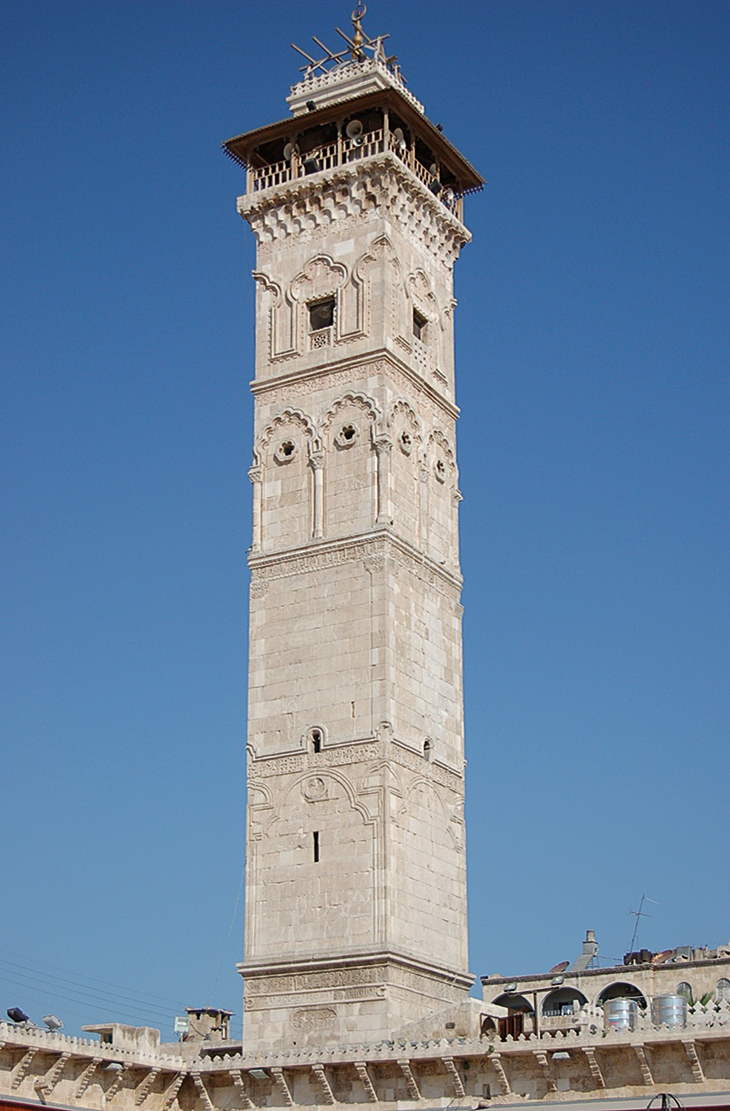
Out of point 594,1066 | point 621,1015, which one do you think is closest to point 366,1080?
point 594,1066

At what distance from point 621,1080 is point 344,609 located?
11.1 meters

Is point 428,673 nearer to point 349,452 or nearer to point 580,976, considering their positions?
point 349,452

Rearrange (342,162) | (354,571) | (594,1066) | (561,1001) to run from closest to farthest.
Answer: (594,1066)
(354,571)
(342,162)
(561,1001)

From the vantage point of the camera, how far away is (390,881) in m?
29.2

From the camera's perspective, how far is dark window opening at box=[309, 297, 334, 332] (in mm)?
34969

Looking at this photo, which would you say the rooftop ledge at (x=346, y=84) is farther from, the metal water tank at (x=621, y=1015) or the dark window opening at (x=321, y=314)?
the metal water tank at (x=621, y=1015)

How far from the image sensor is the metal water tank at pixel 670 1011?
995 inches

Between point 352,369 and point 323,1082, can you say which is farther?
point 352,369

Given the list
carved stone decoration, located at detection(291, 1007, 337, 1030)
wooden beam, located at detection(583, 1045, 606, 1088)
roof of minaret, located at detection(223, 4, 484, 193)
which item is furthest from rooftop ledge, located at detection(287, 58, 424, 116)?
wooden beam, located at detection(583, 1045, 606, 1088)

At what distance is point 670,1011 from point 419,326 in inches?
687

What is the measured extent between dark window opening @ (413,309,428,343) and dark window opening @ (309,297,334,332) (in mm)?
2102

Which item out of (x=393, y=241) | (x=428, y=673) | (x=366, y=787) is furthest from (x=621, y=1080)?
(x=393, y=241)

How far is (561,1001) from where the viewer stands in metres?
51.0

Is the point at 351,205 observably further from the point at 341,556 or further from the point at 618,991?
the point at 618,991
